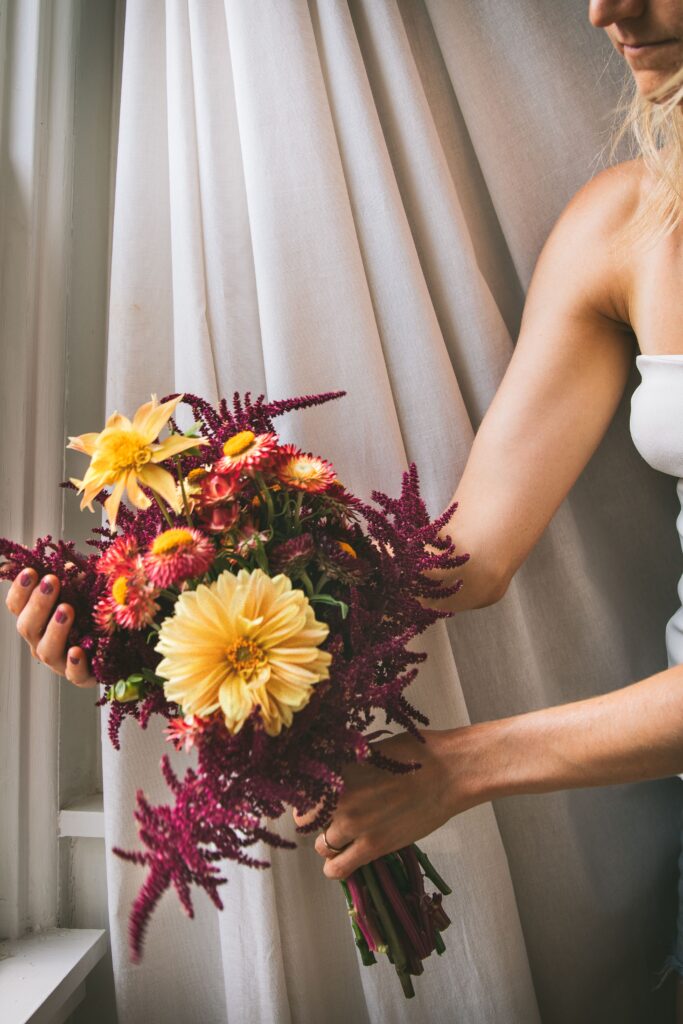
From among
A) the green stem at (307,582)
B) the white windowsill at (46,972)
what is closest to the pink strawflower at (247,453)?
the green stem at (307,582)

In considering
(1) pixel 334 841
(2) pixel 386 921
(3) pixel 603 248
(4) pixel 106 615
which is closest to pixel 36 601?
(4) pixel 106 615

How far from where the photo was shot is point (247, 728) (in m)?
0.54

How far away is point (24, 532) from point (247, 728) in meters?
0.60

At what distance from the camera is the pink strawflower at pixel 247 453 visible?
60 centimetres

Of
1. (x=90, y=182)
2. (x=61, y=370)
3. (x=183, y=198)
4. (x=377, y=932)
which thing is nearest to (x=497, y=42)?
(x=183, y=198)

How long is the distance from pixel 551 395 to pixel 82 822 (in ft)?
3.03

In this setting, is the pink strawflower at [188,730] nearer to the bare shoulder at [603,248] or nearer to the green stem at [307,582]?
the green stem at [307,582]

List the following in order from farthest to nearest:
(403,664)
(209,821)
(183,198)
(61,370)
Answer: (61,370) → (183,198) → (403,664) → (209,821)

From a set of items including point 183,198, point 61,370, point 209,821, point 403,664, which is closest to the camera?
point 209,821

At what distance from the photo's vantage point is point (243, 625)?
0.54 meters

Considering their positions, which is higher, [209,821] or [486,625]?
[486,625]

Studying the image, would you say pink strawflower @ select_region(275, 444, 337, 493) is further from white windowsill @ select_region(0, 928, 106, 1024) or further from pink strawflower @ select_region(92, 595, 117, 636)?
white windowsill @ select_region(0, 928, 106, 1024)

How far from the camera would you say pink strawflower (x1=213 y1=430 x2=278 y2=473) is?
1.97 feet

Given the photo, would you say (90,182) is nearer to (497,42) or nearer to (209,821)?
(497,42)
